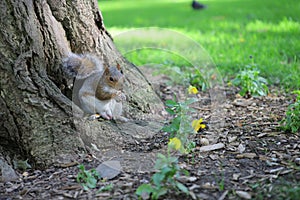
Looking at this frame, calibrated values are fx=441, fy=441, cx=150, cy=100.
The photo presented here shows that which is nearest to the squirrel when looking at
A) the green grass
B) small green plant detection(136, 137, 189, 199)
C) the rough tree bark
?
the rough tree bark

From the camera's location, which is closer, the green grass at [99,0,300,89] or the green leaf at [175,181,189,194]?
the green leaf at [175,181,189,194]

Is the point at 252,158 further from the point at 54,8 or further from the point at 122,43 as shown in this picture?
the point at 122,43

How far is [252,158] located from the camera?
2.72m

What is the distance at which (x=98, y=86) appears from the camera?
322cm

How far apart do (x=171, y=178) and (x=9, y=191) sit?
3.10 feet

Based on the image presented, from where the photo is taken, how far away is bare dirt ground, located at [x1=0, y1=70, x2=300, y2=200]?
234cm

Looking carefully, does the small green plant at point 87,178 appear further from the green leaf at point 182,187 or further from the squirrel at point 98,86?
the squirrel at point 98,86

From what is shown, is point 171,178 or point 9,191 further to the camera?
point 9,191

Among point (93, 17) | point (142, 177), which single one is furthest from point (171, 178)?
point (93, 17)

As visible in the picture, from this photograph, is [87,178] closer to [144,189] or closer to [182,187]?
[144,189]

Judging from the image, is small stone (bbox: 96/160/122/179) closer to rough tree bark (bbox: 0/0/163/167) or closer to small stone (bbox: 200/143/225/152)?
rough tree bark (bbox: 0/0/163/167)

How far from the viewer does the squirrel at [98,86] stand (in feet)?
10.4

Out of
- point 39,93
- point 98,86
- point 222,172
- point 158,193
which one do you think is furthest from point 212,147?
point 39,93

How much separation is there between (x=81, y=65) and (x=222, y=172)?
1.24 m
